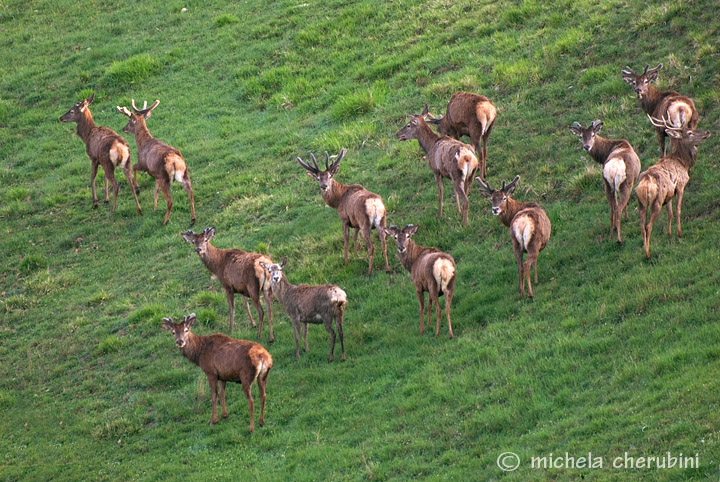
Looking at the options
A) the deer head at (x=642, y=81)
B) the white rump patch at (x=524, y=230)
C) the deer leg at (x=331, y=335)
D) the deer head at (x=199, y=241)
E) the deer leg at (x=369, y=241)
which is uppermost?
the deer head at (x=642, y=81)

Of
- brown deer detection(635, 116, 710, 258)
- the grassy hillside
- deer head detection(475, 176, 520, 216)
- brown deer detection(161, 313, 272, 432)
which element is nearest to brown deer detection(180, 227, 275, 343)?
the grassy hillside

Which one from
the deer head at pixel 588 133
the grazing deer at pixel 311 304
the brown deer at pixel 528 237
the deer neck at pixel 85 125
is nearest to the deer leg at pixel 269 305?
the grazing deer at pixel 311 304

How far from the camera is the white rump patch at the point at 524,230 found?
506 inches

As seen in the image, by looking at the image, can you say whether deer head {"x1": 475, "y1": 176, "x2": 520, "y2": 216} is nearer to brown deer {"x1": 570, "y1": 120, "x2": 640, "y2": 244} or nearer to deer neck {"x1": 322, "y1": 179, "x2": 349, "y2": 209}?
brown deer {"x1": 570, "y1": 120, "x2": 640, "y2": 244}

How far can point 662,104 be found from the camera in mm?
15594

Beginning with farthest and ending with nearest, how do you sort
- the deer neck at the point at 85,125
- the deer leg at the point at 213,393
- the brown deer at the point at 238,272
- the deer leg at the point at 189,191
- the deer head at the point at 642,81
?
the deer neck at the point at 85,125
the deer leg at the point at 189,191
the deer head at the point at 642,81
the brown deer at the point at 238,272
the deer leg at the point at 213,393

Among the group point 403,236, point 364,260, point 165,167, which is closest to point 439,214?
point 364,260

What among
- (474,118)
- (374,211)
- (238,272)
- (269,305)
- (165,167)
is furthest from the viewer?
(165,167)

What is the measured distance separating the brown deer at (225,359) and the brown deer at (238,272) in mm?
1604

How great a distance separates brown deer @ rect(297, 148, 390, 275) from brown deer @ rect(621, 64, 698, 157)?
5.16 meters

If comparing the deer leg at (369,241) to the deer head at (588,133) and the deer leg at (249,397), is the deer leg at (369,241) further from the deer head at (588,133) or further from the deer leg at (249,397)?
the deer leg at (249,397)

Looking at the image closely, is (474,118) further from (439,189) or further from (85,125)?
(85,125)

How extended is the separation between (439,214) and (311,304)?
408 centimetres

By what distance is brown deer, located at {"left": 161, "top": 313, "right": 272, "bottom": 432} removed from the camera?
1175 centimetres
